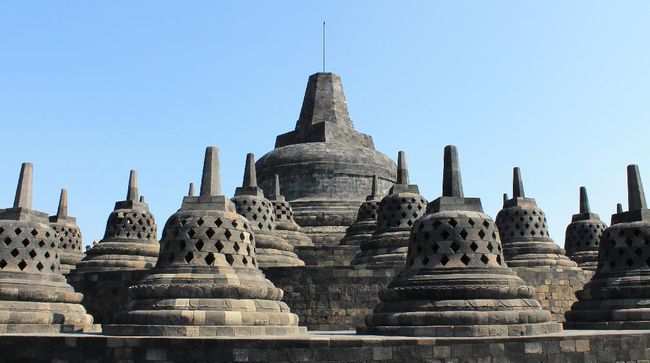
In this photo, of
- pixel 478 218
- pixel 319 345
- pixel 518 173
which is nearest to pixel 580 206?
pixel 518 173

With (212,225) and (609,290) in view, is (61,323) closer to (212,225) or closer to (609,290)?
(212,225)

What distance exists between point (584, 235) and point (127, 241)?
15857mm

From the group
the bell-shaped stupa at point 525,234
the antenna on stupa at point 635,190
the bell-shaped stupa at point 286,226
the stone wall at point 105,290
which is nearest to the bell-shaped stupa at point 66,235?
the stone wall at point 105,290

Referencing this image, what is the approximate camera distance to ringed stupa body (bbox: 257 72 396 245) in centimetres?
2766

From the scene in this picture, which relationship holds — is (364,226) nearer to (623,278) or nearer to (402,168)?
(402,168)

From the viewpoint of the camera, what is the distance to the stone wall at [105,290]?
1752 centimetres

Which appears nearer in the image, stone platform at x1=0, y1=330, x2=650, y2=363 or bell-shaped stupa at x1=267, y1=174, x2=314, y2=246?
stone platform at x1=0, y1=330, x2=650, y2=363

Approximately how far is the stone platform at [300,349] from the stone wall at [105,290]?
7.02m

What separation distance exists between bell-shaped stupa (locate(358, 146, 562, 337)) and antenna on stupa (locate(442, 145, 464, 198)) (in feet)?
0.09

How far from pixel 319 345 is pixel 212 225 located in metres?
3.54

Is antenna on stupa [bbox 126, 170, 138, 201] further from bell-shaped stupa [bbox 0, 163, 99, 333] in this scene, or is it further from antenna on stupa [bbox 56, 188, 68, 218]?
bell-shaped stupa [bbox 0, 163, 99, 333]

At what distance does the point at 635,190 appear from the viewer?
15.0 m

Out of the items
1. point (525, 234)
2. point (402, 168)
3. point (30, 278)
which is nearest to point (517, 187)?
point (525, 234)

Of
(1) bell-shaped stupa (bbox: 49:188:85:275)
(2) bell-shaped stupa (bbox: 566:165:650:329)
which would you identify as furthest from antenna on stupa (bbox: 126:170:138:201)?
(2) bell-shaped stupa (bbox: 566:165:650:329)
